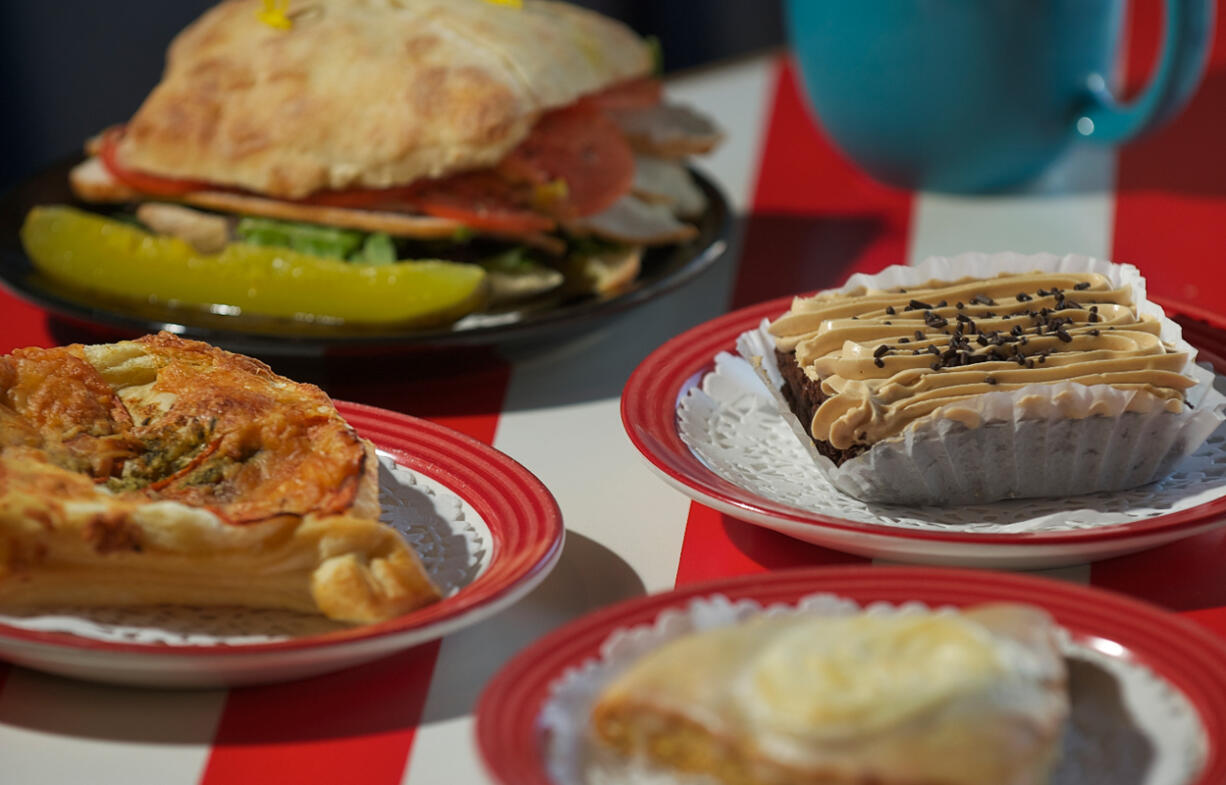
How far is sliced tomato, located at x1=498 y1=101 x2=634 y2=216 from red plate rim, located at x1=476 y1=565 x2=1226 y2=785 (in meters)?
1.03

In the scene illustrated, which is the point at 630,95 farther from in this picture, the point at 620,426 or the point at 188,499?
the point at 188,499

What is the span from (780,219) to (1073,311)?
3.75 ft

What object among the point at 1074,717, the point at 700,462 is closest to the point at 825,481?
the point at 700,462

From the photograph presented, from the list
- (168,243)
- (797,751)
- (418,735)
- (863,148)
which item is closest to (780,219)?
(863,148)

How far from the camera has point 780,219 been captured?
2.59m

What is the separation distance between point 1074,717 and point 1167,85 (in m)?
1.61

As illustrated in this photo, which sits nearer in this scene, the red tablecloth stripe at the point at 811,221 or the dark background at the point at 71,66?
the red tablecloth stripe at the point at 811,221

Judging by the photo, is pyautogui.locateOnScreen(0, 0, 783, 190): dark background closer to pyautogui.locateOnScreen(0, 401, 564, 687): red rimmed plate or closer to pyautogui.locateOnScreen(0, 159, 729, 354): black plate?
pyautogui.locateOnScreen(0, 159, 729, 354): black plate

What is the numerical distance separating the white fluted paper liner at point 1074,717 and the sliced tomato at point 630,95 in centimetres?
137

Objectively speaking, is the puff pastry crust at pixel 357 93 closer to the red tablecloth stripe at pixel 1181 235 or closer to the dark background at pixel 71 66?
the red tablecloth stripe at pixel 1181 235

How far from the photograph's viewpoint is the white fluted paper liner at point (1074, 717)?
35.5 inches

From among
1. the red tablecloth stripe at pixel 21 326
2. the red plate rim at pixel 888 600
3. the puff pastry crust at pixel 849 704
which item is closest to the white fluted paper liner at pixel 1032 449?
the red plate rim at pixel 888 600

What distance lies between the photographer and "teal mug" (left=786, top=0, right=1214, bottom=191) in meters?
2.32

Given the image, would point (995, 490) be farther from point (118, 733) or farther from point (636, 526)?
point (118, 733)
